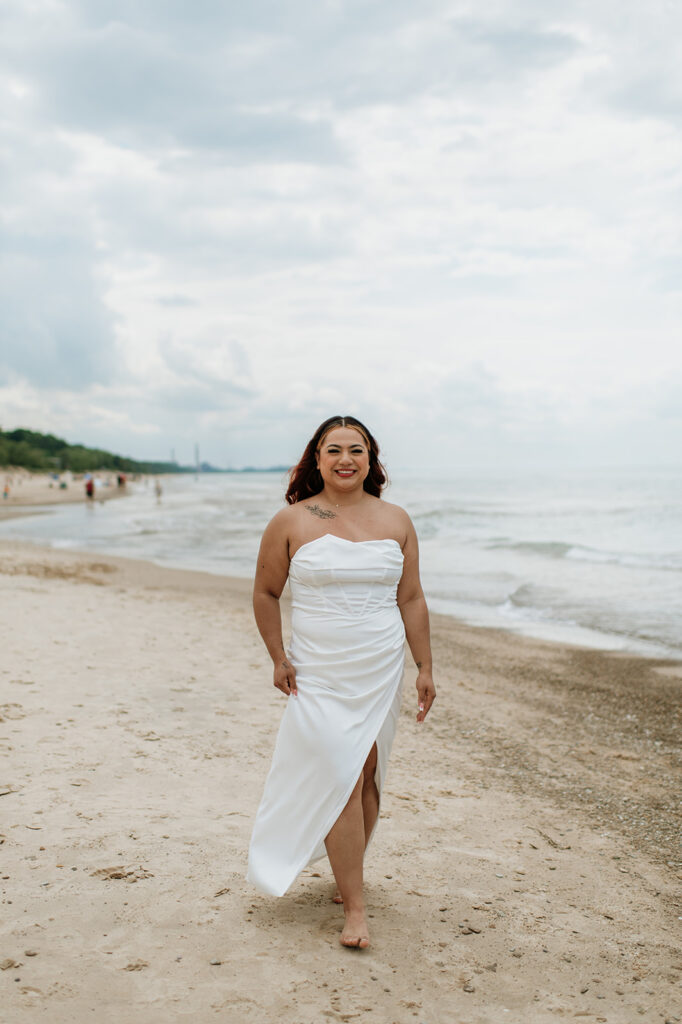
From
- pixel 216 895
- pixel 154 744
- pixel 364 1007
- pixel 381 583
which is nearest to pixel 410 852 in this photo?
pixel 216 895

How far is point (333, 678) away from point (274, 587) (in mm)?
463

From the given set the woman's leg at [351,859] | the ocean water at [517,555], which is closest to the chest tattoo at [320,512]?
the woman's leg at [351,859]

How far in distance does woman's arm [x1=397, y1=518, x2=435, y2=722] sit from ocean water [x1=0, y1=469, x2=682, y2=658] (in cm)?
796

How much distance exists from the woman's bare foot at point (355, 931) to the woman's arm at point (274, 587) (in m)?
0.88

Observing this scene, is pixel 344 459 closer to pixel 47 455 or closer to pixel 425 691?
pixel 425 691

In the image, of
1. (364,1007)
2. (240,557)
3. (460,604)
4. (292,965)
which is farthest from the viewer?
(240,557)

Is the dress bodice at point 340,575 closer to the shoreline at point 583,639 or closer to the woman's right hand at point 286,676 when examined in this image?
the woman's right hand at point 286,676

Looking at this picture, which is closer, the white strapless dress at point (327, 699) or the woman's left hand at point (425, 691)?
the white strapless dress at point (327, 699)

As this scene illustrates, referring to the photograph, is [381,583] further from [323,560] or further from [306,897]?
[306,897]

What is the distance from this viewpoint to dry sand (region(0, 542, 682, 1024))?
279 centimetres

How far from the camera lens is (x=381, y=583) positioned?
3156 millimetres

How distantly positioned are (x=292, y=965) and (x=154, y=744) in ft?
8.74

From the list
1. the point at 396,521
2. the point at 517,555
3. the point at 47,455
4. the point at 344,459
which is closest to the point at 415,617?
the point at 396,521

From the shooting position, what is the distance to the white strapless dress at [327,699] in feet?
10.0
